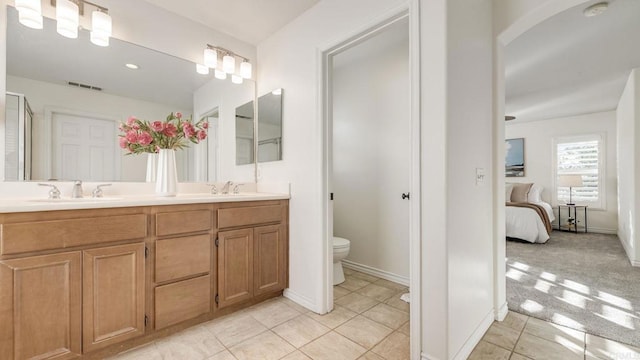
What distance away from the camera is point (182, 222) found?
1.75 m

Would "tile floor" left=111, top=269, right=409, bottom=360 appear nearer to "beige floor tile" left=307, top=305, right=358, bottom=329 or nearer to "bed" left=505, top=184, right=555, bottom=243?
"beige floor tile" left=307, top=305, right=358, bottom=329

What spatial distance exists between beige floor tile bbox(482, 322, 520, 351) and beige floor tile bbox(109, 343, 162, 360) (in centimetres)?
197

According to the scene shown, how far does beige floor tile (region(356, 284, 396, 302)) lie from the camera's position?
2342 mm

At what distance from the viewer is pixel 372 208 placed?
2889 mm

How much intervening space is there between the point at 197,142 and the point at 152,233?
37.3 inches

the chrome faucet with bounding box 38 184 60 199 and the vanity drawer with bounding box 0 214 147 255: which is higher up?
the chrome faucet with bounding box 38 184 60 199

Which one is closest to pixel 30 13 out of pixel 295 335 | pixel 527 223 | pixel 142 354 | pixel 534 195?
pixel 142 354

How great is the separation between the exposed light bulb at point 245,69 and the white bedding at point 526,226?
14.9 feet

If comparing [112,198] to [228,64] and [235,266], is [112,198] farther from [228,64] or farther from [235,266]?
[228,64]

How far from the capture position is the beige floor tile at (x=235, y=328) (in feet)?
5.67

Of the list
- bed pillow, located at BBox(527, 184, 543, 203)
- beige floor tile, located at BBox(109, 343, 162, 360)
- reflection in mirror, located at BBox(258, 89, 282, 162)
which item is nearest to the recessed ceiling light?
reflection in mirror, located at BBox(258, 89, 282, 162)

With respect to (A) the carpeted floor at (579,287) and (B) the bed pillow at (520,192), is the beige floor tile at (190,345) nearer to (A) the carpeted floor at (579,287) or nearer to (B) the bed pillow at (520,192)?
(A) the carpeted floor at (579,287)

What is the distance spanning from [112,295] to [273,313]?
1034mm

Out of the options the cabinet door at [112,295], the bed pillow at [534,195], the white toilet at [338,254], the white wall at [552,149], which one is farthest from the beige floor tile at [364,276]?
the white wall at [552,149]
